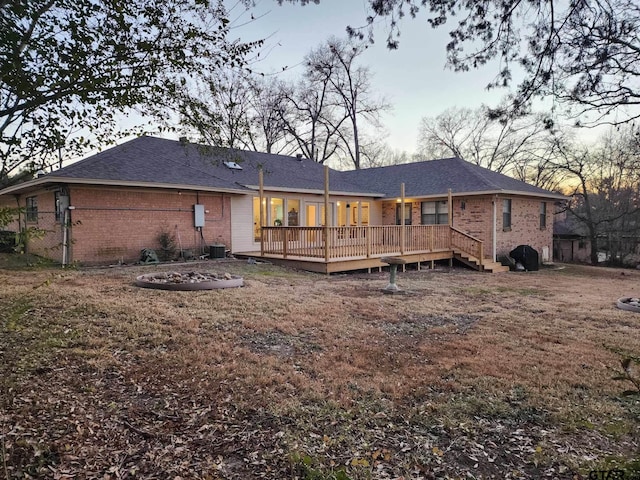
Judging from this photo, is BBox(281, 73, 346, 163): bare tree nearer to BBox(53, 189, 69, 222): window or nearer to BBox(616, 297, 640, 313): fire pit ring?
BBox(53, 189, 69, 222): window

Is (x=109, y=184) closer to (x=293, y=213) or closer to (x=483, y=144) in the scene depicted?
(x=293, y=213)

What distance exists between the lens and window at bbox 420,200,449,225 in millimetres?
16500

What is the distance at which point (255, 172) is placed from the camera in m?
16.4

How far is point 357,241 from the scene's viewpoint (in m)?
12.5

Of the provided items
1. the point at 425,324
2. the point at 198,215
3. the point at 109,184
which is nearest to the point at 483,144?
the point at 198,215

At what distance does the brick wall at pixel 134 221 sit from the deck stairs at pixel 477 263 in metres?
8.69

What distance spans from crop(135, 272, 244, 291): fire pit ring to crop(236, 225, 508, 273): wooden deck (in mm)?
3449

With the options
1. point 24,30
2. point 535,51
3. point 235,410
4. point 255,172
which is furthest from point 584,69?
point 255,172

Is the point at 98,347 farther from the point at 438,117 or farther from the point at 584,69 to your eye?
the point at 438,117

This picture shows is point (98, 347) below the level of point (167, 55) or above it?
below

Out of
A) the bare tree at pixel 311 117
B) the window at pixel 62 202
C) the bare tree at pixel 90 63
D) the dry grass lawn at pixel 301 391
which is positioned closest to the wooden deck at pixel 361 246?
the dry grass lawn at pixel 301 391

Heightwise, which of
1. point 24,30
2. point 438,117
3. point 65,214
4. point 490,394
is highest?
point 438,117

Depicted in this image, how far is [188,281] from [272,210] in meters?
7.57

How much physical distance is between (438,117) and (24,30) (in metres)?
33.1
